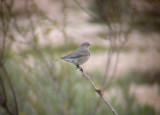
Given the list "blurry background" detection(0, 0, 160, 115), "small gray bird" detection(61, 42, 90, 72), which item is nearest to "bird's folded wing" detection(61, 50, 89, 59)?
"small gray bird" detection(61, 42, 90, 72)

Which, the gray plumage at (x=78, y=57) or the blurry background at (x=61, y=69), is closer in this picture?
the gray plumage at (x=78, y=57)

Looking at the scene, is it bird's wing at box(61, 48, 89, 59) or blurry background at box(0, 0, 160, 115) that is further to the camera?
blurry background at box(0, 0, 160, 115)

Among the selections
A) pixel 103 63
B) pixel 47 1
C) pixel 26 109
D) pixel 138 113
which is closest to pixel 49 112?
pixel 26 109

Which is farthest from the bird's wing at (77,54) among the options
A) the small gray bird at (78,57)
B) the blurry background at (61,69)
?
the blurry background at (61,69)

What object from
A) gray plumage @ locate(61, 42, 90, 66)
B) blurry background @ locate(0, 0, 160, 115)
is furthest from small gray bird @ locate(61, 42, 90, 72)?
blurry background @ locate(0, 0, 160, 115)

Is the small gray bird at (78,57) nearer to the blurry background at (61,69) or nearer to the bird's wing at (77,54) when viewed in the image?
the bird's wing at (77,54)

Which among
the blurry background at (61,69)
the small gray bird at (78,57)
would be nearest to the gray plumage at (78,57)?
the small gray bird at (78,57)

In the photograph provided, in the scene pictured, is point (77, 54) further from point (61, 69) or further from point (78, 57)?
point (61, 69)

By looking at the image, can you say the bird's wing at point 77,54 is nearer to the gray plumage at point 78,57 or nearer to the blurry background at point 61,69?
the gray plumage at point 78,57

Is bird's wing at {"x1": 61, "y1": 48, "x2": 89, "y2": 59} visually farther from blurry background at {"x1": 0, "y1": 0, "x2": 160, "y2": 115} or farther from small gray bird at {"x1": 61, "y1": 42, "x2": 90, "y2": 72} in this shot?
blurry background at {"x1": 0, "y1": 0, "x2": 160, "y2": 115}

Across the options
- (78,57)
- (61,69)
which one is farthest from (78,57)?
(61,69)

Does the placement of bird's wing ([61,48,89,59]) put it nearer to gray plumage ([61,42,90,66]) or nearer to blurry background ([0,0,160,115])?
gray plumage ([61,42,90,66])
